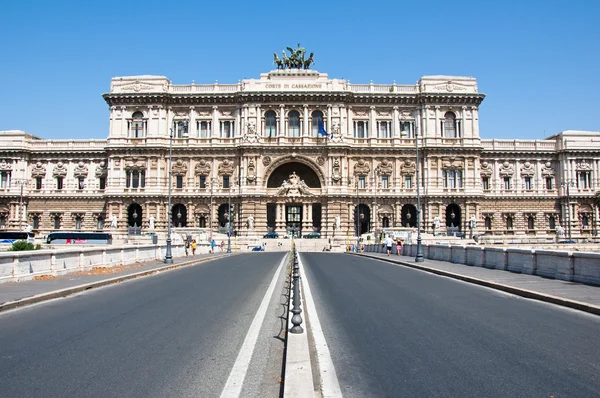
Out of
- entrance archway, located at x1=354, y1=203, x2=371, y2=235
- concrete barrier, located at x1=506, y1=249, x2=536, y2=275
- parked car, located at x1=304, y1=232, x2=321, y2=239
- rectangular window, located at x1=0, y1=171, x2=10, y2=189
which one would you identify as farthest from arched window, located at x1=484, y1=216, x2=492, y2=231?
rectangular window, located at x1=0, y1=171, x2=10, y2=189

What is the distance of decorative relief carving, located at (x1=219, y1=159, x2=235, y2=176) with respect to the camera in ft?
243

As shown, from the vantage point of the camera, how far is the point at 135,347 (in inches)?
351

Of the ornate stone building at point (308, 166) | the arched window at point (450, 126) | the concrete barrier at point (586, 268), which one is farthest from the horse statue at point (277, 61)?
the concrete barrier at point (586, 268)

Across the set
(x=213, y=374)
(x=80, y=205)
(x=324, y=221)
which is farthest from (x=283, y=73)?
(x=213, y=374)

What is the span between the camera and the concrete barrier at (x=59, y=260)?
1900 centimetres

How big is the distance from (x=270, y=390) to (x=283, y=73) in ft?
236

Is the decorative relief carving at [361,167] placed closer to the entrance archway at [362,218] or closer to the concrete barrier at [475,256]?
the entrance archway at [362,218]

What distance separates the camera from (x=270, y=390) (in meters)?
6.68

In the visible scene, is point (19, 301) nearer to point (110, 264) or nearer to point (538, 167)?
point (110, 264)

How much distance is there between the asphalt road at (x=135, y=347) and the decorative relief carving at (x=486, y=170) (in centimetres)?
Answer: 6779

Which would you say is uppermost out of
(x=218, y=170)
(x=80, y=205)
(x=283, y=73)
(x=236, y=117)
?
(x=283, y=73)

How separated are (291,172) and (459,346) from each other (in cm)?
6776

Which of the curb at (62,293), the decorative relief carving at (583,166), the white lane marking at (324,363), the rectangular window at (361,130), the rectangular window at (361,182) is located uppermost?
the rectangular window at (361,130)

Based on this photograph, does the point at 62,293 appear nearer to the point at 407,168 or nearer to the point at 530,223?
the point at 407,168
